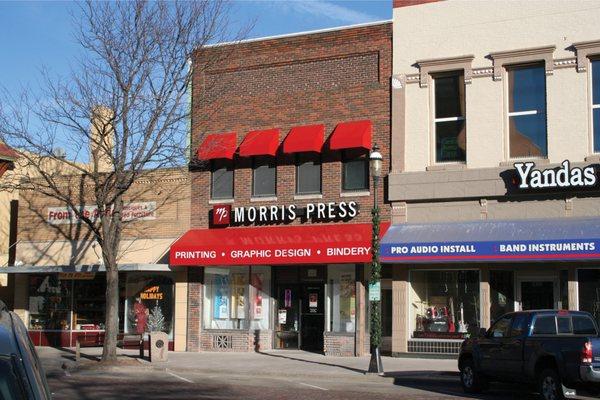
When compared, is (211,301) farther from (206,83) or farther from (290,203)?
(206,83)

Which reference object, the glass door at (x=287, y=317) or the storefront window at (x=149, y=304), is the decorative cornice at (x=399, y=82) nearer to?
the glass door at (x=287, y=317)

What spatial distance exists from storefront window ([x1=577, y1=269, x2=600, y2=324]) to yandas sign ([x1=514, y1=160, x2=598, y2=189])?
7.65ft

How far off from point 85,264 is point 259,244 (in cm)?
747

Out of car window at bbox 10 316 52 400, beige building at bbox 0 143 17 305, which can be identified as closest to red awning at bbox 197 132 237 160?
beige building at bbox 0 143 17 305

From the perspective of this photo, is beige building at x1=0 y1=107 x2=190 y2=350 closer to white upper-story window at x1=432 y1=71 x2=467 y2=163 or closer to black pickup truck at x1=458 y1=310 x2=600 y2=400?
white upper-story window at x1=432 y1=71 x2=467 y2=163

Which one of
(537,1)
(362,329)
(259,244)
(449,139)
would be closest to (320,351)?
(362,329)

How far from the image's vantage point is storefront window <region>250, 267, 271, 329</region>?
26.2m

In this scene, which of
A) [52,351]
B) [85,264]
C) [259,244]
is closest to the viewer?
[259,244]

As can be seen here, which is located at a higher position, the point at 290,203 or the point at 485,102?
the point at 485,102

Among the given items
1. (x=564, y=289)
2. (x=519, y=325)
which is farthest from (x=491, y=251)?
(x=519, y=325)

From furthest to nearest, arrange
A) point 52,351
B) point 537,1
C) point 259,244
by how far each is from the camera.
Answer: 1. point 52,351
2. point 259,244
3. point 537,1

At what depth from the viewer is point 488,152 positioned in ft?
74.9

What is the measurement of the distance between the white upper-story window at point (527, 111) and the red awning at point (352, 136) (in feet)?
13.7

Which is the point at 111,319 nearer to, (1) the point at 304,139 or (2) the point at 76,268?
(2) the point at 76,268
